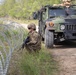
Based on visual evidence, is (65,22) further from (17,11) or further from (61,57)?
(17,11)

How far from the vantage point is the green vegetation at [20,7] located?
45.3 metres

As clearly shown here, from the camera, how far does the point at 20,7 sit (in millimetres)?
58469

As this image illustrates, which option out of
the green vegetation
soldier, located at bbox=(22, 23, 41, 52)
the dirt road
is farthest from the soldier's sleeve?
the green vegetation

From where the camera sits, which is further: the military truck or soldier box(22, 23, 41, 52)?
the military truck

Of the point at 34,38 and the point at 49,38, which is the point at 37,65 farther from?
the point at 49,38

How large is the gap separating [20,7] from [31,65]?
52.8 m

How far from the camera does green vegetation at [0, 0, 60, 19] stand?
4531 centimetres

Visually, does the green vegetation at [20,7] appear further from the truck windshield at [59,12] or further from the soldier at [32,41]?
the soldier at [32,41]

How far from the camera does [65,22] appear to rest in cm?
1074

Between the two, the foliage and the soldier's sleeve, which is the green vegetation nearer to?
the soldier's sleeve

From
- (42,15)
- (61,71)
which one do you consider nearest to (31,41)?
(61,71)

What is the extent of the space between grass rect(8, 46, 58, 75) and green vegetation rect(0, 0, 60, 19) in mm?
32221

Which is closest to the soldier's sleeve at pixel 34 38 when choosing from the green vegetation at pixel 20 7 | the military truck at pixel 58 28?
the military truck at pixel 58 28

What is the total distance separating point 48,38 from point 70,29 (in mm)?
831
